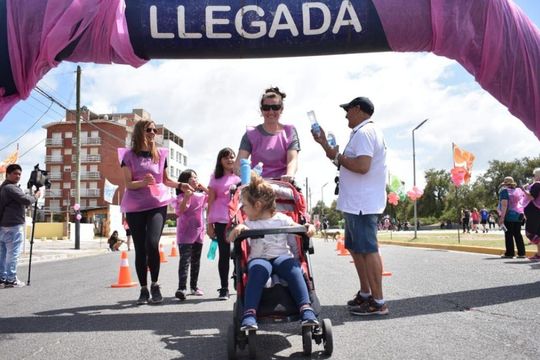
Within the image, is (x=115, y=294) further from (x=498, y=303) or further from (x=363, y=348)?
(x=498, y=303)

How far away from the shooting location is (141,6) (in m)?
5.90

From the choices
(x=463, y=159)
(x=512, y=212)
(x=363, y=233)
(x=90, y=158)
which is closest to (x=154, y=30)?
(x=363, y=233)

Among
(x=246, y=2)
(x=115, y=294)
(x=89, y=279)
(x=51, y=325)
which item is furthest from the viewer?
(x=89, y=279)

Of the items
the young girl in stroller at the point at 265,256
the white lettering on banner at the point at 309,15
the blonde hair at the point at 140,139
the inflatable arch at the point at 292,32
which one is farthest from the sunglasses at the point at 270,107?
the blonde hair at the point at 140,139

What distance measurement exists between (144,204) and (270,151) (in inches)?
73.7

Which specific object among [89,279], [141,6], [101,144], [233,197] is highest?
[101,144]

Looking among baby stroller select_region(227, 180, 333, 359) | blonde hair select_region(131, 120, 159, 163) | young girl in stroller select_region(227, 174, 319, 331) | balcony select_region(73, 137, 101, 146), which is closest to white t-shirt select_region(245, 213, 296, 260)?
young girl in stroller select_region(227, 174, 319, 331)

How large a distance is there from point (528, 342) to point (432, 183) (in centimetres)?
9786

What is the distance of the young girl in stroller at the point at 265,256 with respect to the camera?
328 cm

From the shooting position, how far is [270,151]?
4.90 meters

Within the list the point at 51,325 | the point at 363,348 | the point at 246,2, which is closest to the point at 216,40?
the point at 246,2

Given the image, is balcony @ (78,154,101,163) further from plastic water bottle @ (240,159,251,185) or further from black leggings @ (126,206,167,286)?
plastic water bottle @ (240,159,251,185)

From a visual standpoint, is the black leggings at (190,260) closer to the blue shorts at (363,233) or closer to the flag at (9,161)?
the blue shorts at (363,233)

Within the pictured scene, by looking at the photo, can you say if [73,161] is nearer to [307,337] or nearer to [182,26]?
[182,26]
